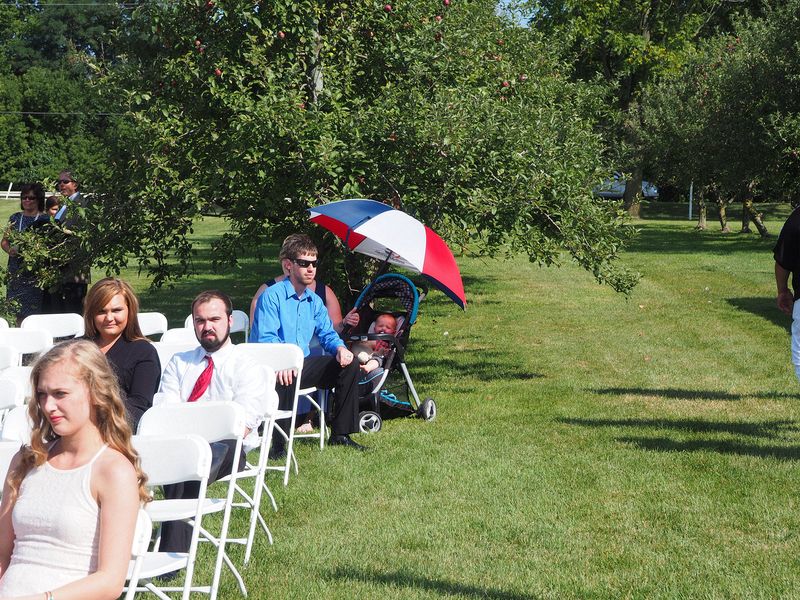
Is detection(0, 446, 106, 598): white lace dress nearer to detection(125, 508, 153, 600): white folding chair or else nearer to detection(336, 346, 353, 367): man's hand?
detection(125, 508, 153, 600): white folding chair

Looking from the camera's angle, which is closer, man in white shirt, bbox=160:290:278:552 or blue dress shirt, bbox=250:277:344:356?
man in white shirt, bbox=160:290:278:552

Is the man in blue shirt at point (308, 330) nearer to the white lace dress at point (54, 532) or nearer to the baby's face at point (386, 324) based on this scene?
the baby's face at point (386, 324)

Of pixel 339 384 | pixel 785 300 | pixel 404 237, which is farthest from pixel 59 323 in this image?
pixel 785 300

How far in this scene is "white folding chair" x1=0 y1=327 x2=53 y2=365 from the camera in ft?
28.1

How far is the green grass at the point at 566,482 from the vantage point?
5.91 metres

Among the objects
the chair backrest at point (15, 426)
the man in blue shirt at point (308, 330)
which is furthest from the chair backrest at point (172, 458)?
the man in blue shirt at point (308, 330)

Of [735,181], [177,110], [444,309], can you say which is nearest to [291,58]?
[177,110]

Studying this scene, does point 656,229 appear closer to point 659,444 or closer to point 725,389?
point 725,389

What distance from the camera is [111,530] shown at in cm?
382

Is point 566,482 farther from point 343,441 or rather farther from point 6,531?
point 6,531

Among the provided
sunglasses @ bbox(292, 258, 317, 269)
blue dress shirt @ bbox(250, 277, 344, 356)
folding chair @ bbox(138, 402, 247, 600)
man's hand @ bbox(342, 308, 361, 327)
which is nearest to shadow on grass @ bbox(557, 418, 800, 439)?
man's hand @ bbox(342, 308, 361, 327)

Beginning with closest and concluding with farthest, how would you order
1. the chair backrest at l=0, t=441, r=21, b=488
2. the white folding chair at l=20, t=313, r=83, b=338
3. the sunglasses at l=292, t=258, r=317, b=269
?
the chair backrest at l=0, t=441, r=21, b=488 < the sunglasses at l=292, t=258, r=317, b=269 < the white folding chair at l=20, t=313, r=83, b=338

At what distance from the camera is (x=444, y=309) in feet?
64.8

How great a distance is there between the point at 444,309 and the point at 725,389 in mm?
8718
